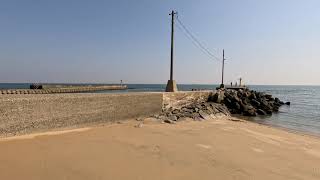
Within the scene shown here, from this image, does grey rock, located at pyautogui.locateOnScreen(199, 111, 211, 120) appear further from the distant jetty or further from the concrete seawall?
the distant jetty

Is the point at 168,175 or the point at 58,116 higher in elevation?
the point at 58,116

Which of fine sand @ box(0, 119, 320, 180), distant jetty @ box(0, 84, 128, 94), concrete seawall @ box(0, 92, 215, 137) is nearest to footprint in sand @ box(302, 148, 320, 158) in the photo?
fine sand @ box(0, 119, 320, 180)

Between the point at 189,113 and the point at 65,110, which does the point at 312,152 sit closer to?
the point at 189,113

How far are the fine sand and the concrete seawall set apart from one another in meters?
0.36

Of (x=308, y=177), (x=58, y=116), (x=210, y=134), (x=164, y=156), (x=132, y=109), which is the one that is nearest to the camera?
(x=308, y=177)

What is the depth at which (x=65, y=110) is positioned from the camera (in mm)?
8320

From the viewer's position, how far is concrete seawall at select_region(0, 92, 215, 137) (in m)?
6.93

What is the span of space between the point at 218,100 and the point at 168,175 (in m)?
15.2

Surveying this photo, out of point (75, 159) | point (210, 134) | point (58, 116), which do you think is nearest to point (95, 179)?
point (75, 159)

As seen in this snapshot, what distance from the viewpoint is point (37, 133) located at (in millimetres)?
7387

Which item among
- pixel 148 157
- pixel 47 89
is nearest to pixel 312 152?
pixel 148 157

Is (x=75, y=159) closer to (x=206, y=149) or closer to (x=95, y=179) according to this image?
(x=95, y=179)

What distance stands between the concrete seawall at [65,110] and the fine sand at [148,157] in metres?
0.36

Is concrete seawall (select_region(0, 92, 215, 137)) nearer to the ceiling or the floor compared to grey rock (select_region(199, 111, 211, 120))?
nearer to the ceiling
